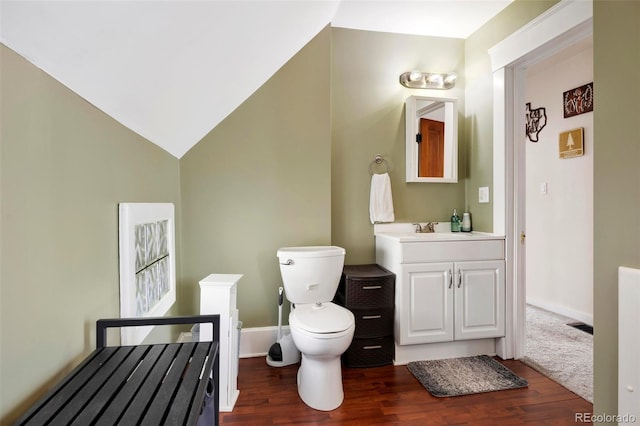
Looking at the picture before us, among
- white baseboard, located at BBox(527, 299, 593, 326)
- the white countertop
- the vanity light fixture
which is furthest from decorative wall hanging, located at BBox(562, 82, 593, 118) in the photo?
white baseboard, located at BBox(527, 299, 593, 326)

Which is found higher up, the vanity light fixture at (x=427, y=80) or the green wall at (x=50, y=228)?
the vanity light fixture at (x=427, y=80)

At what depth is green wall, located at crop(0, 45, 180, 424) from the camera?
0.75m

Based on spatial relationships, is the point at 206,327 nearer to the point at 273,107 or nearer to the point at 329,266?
the point at 329,266

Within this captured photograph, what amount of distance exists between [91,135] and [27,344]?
685mm

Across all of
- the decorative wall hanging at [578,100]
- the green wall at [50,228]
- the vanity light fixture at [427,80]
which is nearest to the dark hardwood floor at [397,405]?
the green wall at [50,228]

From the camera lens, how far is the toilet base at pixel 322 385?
5.60ft

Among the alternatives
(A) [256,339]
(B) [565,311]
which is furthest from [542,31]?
(A) [256,339]

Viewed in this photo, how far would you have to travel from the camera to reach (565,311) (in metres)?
3.09

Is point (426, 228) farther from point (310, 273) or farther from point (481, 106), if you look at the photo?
point (310, 273)

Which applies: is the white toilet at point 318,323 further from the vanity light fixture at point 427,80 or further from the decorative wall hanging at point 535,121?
the decorative wall hanging at point 535,121

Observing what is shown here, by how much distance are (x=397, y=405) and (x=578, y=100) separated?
3077 millimetres

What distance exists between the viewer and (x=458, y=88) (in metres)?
2.74

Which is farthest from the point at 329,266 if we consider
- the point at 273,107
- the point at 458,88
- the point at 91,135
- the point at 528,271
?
the point at 528,271

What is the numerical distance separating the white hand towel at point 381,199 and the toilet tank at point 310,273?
24.7 inches
